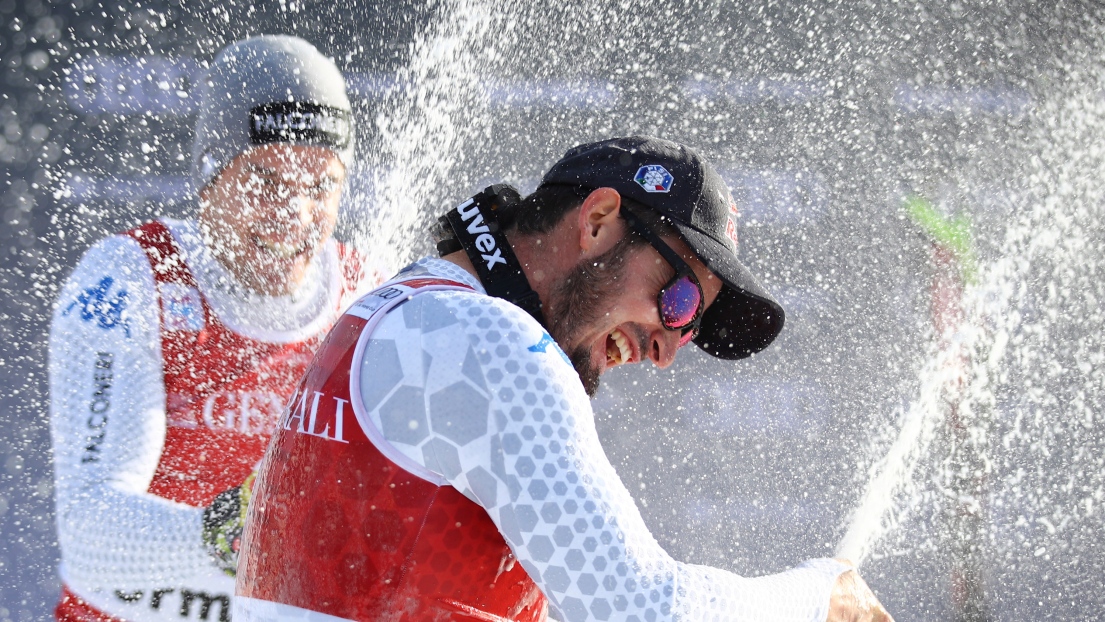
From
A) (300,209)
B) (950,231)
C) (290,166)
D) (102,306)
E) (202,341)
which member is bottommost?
(950,231)

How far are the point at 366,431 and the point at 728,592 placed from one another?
44 centimetres

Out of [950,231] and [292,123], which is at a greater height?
[292,123]

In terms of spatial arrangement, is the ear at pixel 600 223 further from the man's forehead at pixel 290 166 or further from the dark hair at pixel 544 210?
the man's forehead at pixel 290 166

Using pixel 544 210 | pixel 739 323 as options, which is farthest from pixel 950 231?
pixel 544 210

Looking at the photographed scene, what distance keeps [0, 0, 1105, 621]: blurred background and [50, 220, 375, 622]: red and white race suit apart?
4.35ft

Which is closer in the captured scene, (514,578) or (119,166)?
(514,578)

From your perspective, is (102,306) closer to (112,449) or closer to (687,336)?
(112,449)

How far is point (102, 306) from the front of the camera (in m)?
1.90

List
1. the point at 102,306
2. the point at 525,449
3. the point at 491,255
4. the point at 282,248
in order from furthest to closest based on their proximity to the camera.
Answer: the point at 282,248, the point at 102,306, the point at 491,255, the point at 525,449

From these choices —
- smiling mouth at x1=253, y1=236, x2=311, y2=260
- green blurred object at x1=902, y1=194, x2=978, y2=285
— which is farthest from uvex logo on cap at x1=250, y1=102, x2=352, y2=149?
green blurred object at x1=902, y1=194, x2=978, y2=285

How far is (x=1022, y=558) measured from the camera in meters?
3.84

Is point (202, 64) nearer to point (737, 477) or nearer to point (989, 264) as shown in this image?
point (737, 477)

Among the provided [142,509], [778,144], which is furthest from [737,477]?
[142,509]

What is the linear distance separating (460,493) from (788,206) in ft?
11.1
